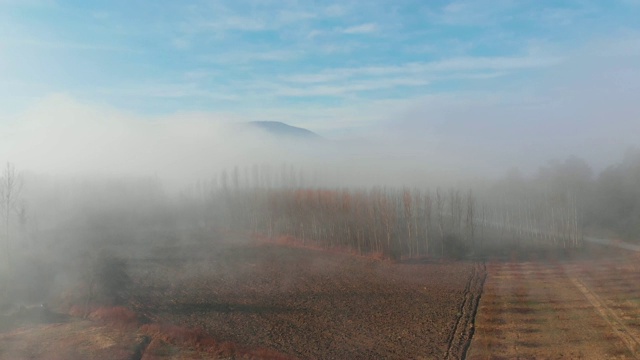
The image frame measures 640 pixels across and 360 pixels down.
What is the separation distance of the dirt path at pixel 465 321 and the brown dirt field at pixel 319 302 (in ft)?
0.15

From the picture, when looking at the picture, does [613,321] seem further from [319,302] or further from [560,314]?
[319,302]

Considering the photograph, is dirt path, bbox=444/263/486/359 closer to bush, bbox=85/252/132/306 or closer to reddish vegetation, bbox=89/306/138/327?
reddish vegetation, bbox=89/306/138/327

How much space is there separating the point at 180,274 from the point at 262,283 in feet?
21.9

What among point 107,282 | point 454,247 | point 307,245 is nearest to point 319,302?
point 107,282

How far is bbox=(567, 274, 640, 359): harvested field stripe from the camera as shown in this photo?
19.4 metres

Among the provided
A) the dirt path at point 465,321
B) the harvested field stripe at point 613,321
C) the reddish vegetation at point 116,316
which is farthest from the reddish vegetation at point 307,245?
the reddish vegetation at point 116,316

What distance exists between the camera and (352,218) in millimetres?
51219

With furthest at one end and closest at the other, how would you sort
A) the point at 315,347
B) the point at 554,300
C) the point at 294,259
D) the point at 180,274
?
the point at 294,259, the point at 180,274, the point at 554,300, the point at 315,347

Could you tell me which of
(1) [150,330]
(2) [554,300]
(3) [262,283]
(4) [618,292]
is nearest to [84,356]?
(1) [150,330]

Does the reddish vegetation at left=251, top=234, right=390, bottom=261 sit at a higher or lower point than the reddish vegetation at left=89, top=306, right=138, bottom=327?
lower

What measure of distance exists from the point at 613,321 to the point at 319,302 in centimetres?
1474

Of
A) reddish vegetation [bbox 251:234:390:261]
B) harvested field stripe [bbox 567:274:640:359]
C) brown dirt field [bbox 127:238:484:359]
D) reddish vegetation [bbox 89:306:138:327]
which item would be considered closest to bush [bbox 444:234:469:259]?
brown dirt field [bbox 127:238:484:359]

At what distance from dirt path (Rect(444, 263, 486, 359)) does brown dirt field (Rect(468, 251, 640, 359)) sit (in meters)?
0.38

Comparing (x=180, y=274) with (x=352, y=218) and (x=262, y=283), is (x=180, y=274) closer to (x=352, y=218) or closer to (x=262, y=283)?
(x=262, y=283)
